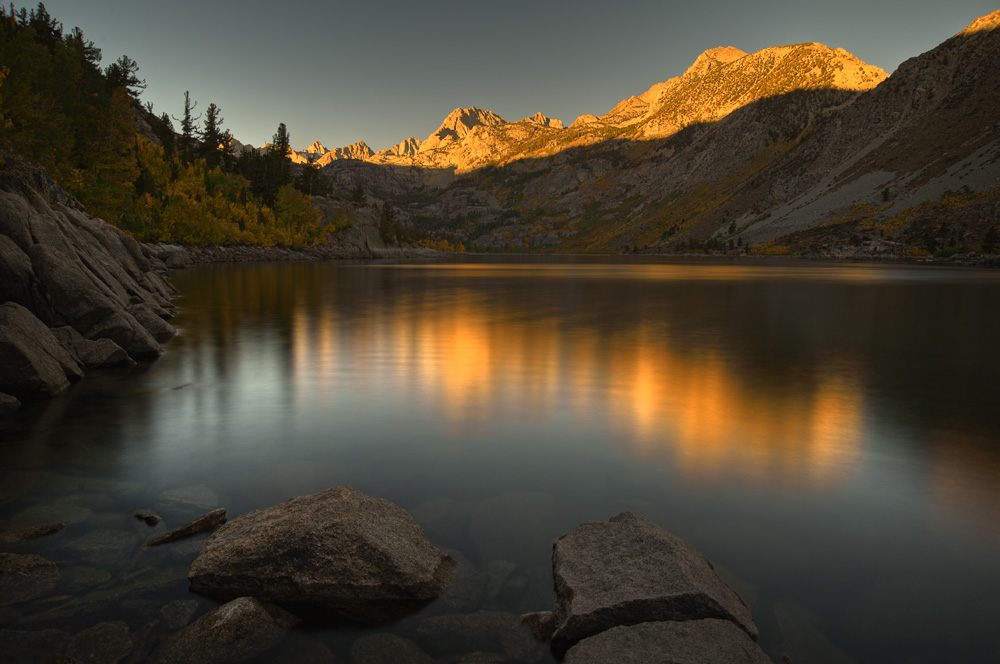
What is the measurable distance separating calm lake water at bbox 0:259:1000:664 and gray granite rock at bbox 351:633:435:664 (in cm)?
22

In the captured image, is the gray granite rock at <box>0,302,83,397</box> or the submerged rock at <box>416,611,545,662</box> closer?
the submerged rock at <box>416,611,545,662</box>

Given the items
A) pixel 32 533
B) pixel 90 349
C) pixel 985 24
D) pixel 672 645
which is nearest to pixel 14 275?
pixel 90 349

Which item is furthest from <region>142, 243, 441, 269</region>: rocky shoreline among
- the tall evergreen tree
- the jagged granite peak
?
the jagged granite peak

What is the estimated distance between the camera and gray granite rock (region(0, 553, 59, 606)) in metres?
5.75

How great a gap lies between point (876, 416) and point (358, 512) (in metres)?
11.9

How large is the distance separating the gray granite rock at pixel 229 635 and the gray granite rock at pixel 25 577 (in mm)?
1995

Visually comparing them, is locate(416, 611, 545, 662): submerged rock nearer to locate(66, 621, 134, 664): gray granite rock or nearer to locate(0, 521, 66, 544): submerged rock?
locate(66, 621, 134, 664): gray granite rock

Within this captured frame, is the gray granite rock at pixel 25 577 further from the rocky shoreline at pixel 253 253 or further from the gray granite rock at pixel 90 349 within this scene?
the rocky shoreline at pixel 253 253

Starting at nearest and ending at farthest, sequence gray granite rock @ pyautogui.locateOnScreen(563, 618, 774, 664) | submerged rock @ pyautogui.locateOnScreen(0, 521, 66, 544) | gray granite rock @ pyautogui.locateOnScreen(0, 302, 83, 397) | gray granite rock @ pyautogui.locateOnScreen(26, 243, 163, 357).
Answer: gray granite rock @ pyautogui.locateOnScreen(563, 618, 774, 664)
submerged rock @ pyautogui.locateOnScreen(0, 521, 66, 544)
gray granite rock @ pyautogui.locateOnScreen(0, 302, 83, 397)
gray granite rock @ pyautogui.locateOnScreen(26, 243, 163, 357)

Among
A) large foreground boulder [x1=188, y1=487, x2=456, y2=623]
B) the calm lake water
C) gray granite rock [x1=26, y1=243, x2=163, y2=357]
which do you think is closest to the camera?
large foreground boulder [x1=188, y1=487, x2=456, y2=623]

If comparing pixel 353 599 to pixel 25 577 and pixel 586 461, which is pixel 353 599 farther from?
pixel 586 461

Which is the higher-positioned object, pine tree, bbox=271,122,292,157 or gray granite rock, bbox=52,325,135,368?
pine tree, bbox=271,122,292,157

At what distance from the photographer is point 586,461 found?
9688mm

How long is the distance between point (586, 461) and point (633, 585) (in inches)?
177
